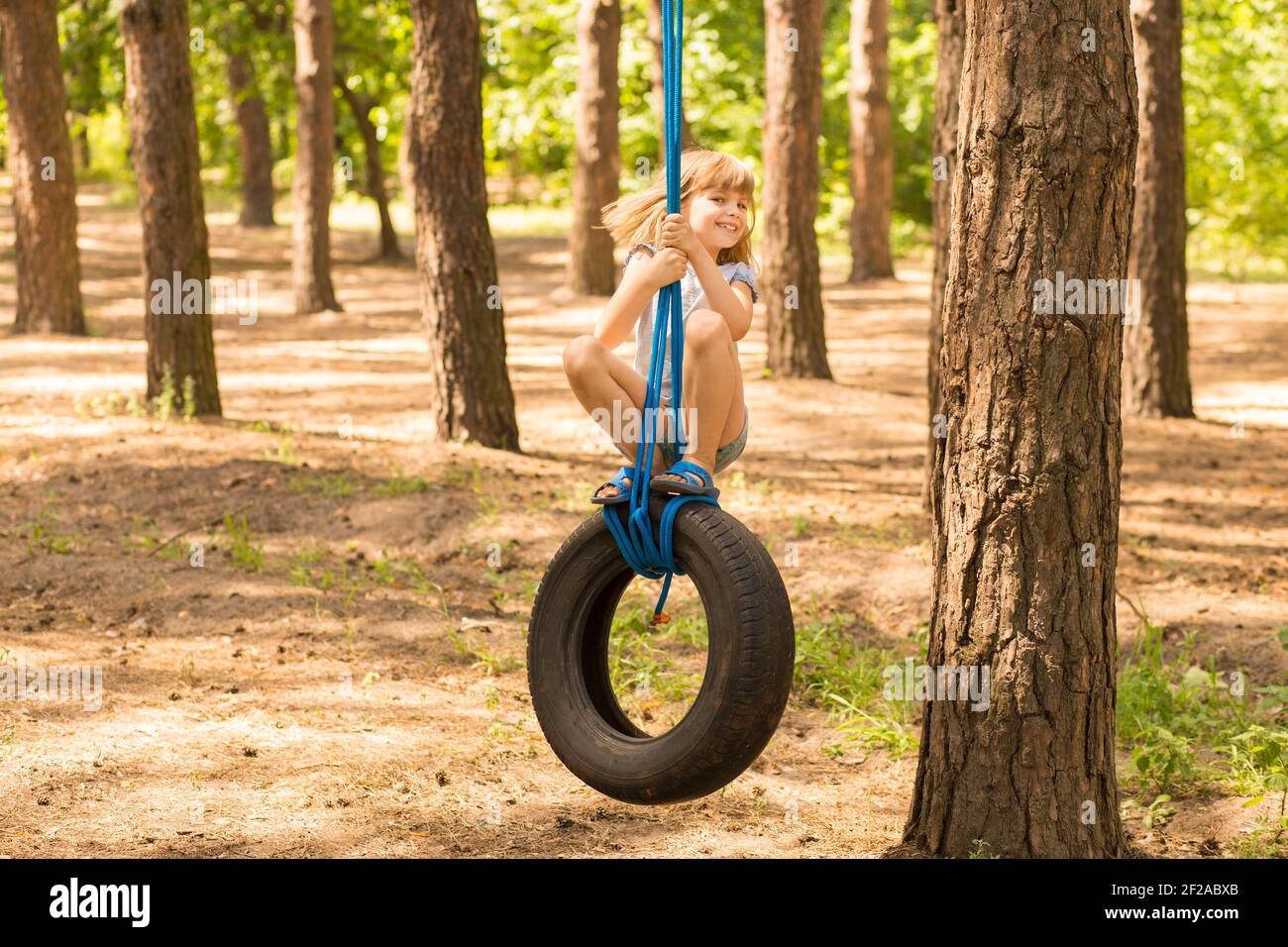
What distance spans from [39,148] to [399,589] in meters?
7.75

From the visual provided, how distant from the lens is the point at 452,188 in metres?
9.09

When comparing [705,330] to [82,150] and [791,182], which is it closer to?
[791,182]

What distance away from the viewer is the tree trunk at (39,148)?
41.8 ft

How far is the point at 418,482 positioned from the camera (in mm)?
8656

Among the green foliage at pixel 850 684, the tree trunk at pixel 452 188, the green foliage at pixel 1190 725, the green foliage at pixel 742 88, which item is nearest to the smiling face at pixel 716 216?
the green foliage at pixel 850 684

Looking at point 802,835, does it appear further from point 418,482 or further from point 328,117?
point 328,117

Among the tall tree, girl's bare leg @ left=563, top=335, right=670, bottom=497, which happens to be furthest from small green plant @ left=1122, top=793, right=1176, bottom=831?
the tall tree

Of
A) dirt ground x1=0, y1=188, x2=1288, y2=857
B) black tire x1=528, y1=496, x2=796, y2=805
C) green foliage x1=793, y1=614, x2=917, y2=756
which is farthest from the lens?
green foliage x1=793, y1=614, x2=917, y2=756

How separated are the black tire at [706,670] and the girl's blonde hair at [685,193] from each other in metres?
0.82

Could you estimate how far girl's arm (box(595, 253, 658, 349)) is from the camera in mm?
3697

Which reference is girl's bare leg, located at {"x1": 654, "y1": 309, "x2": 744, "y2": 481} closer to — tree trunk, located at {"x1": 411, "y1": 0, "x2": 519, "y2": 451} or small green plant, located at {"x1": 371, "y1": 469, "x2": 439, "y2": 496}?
small green plant, located at {"x1": 371, "y1": 469, "x2": 439, "y2": 496}

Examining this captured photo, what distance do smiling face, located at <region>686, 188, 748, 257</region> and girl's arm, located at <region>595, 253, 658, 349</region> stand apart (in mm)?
211

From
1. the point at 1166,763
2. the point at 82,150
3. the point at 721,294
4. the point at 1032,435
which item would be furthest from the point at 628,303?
the point at 82,150

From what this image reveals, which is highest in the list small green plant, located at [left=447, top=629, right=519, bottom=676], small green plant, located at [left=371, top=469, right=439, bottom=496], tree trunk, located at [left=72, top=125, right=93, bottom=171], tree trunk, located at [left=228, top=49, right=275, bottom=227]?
tree trunk, located at [left=72, top=125, right=93, bottom=171]
